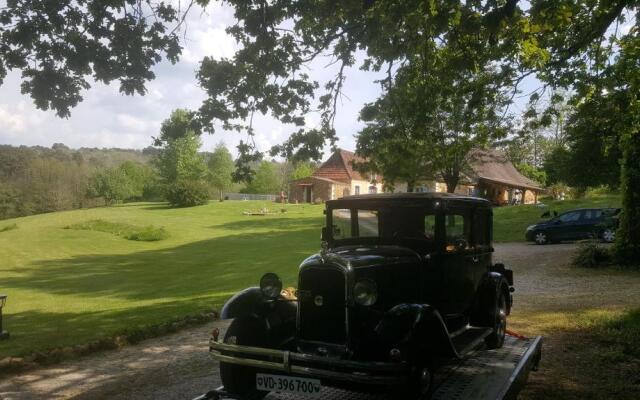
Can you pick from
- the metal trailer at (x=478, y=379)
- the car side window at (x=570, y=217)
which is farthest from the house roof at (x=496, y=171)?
the metal trailer at (x=478, y=379)

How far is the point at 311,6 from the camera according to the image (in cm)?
843

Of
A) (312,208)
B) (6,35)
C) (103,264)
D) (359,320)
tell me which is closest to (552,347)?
(359,320)

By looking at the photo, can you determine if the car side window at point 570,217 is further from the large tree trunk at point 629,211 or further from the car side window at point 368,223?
the car side window at point 368,223

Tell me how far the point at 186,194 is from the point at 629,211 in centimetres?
4497

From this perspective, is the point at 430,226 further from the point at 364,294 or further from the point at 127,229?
the point at 127,229

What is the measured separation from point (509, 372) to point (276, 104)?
6.60 meters

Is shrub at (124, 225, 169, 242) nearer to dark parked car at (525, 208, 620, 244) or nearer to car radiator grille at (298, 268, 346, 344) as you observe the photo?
dark parked car at (525, 208, 620, 244)

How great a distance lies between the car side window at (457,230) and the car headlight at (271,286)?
6.48 feet

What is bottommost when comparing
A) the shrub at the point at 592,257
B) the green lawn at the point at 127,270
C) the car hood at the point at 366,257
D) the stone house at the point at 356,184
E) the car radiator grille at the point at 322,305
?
the green lawn at the point at 127,270

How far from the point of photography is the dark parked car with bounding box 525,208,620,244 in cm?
2190

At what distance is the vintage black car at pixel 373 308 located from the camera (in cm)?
402

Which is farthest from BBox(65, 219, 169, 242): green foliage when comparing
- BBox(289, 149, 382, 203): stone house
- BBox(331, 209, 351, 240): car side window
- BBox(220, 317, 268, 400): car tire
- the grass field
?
BBox(220, 317, 268, 400): car tire

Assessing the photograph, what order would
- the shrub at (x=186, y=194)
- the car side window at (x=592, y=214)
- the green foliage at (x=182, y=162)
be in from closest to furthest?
1. the car side window at (x=592, y=214)
2. the shrub at (x=186, y=194)
3. the green foliage at (x=182, y=162)

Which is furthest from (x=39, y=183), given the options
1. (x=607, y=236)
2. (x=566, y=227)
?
(x=607, y=236)
